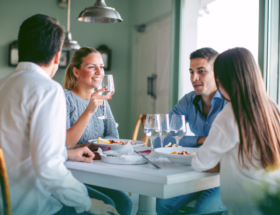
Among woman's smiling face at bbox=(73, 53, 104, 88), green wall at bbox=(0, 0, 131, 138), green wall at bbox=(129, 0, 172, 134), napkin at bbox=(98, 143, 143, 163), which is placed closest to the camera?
napkin at bbox=(98, 143, 143, 163)

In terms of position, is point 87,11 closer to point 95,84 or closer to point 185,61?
point 95,84

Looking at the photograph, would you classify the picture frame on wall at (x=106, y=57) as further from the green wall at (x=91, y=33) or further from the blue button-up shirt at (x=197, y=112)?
the blue button-up shirt at (x=197, y=112)

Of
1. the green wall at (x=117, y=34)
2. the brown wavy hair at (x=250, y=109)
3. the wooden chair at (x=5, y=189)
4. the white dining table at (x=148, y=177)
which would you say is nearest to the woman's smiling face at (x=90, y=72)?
the white dining table at (x=148, y=177)

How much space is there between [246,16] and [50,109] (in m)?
2.46

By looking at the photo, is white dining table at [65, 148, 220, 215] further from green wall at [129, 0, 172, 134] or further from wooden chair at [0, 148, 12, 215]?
green wall at [129, 0, 172, 134]

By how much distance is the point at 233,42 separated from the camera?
298cm

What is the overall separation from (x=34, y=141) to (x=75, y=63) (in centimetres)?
123

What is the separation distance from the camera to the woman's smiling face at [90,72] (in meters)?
2.01

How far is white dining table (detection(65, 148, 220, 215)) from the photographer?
3.33 ft

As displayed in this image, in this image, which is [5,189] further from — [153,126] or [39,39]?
[153,126]

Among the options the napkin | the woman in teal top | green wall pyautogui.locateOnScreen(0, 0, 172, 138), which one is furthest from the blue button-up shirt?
green wall pyautogui.locateOnScreen(0, 0, 172, 138)

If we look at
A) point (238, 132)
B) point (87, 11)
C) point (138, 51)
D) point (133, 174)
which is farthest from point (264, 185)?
point (138, 51)

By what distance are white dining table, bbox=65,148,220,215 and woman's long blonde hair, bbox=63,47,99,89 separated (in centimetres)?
100

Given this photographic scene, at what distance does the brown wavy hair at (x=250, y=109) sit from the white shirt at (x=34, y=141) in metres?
0.62
